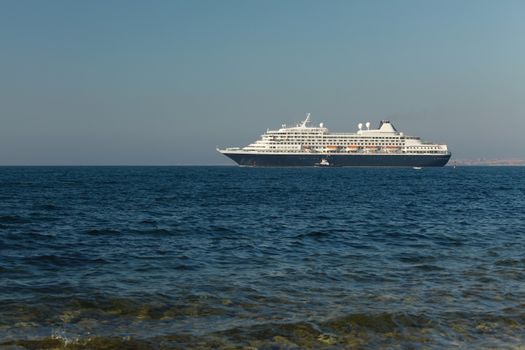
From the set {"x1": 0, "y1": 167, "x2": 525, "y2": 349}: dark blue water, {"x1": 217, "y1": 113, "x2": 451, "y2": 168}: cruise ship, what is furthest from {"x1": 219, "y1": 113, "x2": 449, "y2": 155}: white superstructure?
{"x1": 0, "y1": 167, "x2": 525, "y2": 349}: dark blue water

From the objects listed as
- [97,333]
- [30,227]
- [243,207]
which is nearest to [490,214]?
[243,207]

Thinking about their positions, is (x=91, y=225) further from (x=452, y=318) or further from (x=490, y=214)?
(x=490, y=214)

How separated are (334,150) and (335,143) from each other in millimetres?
2462

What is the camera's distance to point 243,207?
33.1 meters

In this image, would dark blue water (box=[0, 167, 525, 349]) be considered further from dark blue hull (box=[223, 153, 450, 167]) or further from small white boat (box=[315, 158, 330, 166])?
small white boat (box=[315, 158, 330, 166])

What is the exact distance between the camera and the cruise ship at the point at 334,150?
154 metres

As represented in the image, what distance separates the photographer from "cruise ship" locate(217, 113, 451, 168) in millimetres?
153750

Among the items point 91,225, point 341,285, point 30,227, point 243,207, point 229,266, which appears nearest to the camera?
point 341,285

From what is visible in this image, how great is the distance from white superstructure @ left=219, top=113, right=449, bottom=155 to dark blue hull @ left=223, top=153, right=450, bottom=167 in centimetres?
127

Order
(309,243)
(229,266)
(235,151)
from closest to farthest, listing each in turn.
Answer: (229,266) < (309,243) < (235,151)

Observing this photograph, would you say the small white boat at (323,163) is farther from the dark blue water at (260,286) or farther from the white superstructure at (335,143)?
the dark blue water at (260,286)

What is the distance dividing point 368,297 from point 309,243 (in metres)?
7.42

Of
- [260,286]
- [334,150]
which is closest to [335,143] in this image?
[334,150]

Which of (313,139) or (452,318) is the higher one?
(313,139)
